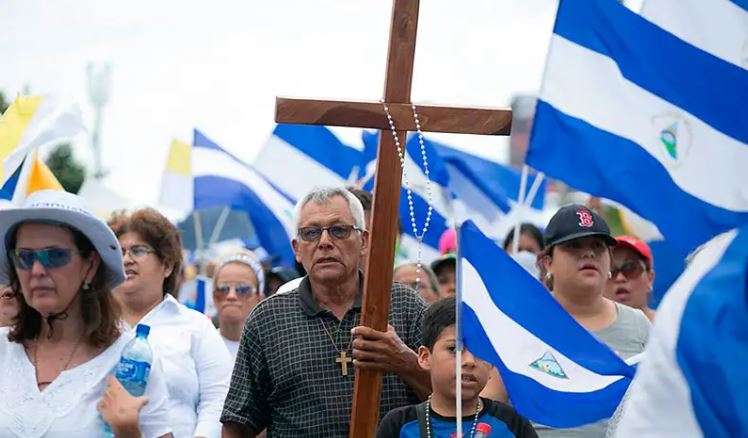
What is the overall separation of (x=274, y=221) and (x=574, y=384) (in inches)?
302

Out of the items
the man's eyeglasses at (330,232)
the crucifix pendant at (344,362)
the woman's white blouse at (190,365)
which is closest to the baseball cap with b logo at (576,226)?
the man's eyeglasses at (330,232)

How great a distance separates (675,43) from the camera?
5.38m

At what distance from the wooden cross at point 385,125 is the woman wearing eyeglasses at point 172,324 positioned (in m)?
1.16

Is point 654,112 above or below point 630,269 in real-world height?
above

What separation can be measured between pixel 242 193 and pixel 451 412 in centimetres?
772

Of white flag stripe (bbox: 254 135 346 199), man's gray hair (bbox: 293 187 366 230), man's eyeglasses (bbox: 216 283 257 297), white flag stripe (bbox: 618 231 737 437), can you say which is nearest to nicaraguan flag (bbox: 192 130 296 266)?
white flag stripe (bbox: 254 135 346 199)

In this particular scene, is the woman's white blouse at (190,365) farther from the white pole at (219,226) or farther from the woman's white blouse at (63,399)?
the white pole at (219,226)

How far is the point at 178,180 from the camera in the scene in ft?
45.3

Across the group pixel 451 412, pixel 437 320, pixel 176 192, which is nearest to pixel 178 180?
pixel 176 192

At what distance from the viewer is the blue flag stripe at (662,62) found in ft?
17.0

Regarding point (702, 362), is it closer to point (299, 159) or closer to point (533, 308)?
point (533, 308)

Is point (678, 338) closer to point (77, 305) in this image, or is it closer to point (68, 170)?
point (77, 305)

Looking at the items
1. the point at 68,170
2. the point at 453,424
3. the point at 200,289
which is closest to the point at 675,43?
the point at 453,424

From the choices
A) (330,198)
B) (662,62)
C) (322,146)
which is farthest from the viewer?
(322,146)
